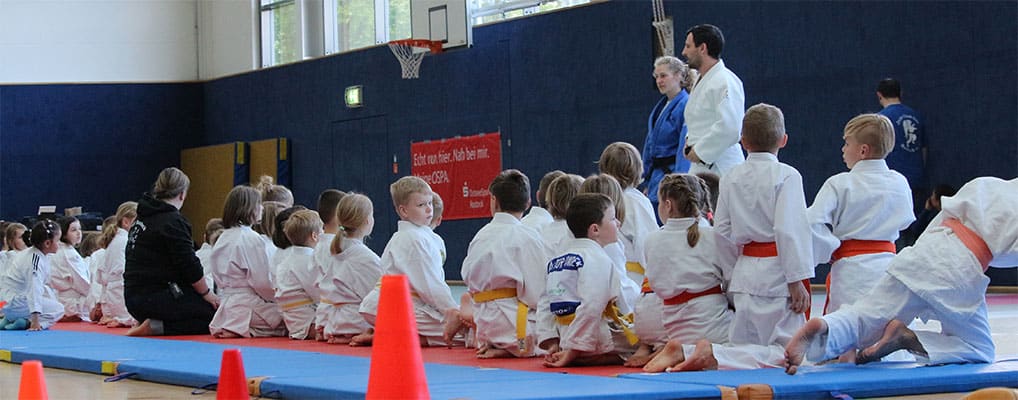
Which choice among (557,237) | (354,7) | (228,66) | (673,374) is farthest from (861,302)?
(228,66)

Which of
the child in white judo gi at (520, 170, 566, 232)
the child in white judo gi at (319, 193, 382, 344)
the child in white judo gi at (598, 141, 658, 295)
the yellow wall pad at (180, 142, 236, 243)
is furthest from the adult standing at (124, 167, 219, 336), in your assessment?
the yellow wall pad at (180, 142, 236, 243)

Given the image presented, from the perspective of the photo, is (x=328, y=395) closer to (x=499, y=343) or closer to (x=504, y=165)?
(x=499, y=343)

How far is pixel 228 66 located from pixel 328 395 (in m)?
14.7

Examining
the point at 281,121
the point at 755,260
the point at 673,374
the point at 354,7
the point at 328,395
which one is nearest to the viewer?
the point at 328,395

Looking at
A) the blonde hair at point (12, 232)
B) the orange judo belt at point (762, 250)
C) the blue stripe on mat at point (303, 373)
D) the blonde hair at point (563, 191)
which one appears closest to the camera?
the blue stripe on mat at point (303, 373)

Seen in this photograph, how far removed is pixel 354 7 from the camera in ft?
52.6

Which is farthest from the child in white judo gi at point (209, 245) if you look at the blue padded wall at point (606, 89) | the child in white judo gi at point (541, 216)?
the blue padded wall at point (606, 89)

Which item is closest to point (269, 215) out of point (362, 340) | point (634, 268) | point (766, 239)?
point (362, 340)

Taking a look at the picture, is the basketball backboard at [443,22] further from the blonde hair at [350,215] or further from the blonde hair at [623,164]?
the blonde hair at [623,164]

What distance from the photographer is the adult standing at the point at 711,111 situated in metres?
6.62

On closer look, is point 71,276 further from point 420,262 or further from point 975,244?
point 975,244


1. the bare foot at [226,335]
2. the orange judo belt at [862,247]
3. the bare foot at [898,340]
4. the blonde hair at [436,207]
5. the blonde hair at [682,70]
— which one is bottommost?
the bare foot at [226,335]

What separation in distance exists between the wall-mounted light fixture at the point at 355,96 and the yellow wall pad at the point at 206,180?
252 cm

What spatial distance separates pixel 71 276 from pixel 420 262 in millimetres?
5177
